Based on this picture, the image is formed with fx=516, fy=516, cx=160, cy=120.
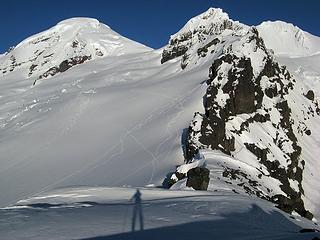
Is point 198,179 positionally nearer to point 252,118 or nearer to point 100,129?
point 252,118

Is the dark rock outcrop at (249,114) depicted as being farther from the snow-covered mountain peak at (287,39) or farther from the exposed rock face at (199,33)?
the snow-covered mountain peak at (287,39)

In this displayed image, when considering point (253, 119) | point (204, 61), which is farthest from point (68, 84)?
point (253, 119)

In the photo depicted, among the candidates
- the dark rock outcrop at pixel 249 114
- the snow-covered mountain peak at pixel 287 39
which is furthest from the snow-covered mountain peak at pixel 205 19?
the dark rock outcrop at pixel 249 114

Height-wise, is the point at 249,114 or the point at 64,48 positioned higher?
the point at 64,48

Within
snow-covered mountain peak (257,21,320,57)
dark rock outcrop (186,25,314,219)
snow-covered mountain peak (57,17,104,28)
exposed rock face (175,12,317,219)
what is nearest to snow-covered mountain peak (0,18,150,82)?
snow-covered mountain peak (57,17,104,28)

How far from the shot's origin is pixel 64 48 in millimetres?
129375

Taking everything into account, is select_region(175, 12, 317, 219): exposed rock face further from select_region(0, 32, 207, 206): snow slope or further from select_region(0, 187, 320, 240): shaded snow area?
select_region(0, 187, 320, 240): shaded snow area

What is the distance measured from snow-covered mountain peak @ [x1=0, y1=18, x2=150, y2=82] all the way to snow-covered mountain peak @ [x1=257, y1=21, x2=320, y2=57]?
2743cm

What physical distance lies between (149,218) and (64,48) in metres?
123

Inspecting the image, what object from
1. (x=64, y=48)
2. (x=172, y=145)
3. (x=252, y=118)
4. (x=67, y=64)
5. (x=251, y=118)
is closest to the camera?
(x=172, y=145)

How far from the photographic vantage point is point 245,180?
100ft

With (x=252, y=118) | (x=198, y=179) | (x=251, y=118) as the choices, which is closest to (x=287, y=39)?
(x=252, y=118)

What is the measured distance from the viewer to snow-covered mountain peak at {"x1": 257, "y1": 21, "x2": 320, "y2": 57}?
4422 inches

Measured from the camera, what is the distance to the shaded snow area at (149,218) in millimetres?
8938
